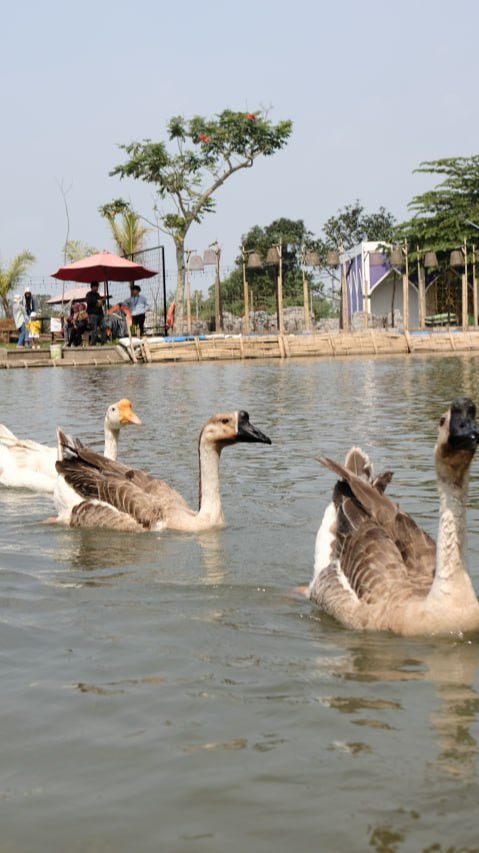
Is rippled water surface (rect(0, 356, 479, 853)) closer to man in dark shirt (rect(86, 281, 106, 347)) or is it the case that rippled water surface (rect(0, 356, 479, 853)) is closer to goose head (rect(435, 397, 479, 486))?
goose head (rect(435, 397, 479, 486))

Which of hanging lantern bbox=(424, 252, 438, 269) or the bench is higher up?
hanging lantern bbox=(424, 252, 438, 269)

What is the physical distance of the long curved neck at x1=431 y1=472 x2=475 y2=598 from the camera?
4781 millimetres

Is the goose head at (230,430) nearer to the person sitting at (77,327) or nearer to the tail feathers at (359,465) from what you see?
the tail feathers at (359,465)

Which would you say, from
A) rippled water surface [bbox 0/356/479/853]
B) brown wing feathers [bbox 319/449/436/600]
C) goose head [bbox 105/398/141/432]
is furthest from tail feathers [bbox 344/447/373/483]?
goose head [bbox 105/398/141/432]

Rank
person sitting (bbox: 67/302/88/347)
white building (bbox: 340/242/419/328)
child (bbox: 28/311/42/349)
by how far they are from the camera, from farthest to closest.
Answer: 1. white building (bbox: 340/242/419/328)
2. child (bbox: 28/311/42/349)
3. person sitting (bbox: 67/302/88/347)

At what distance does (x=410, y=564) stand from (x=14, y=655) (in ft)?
6.62

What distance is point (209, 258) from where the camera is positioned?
42250 millimetres

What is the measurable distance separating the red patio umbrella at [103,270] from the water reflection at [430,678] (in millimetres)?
30929

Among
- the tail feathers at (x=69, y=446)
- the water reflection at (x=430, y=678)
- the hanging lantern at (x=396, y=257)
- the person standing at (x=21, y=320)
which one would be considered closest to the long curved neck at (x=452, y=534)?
the water reflection at (x=430, y=678)

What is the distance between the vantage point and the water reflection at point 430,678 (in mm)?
3709

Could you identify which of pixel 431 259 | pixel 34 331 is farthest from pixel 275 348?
pixel 431 259

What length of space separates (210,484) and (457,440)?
3.68 meters

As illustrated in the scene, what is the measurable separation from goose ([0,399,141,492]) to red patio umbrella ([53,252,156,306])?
81.8 feet

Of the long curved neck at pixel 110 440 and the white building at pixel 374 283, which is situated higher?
the white building at pixel 374 283
